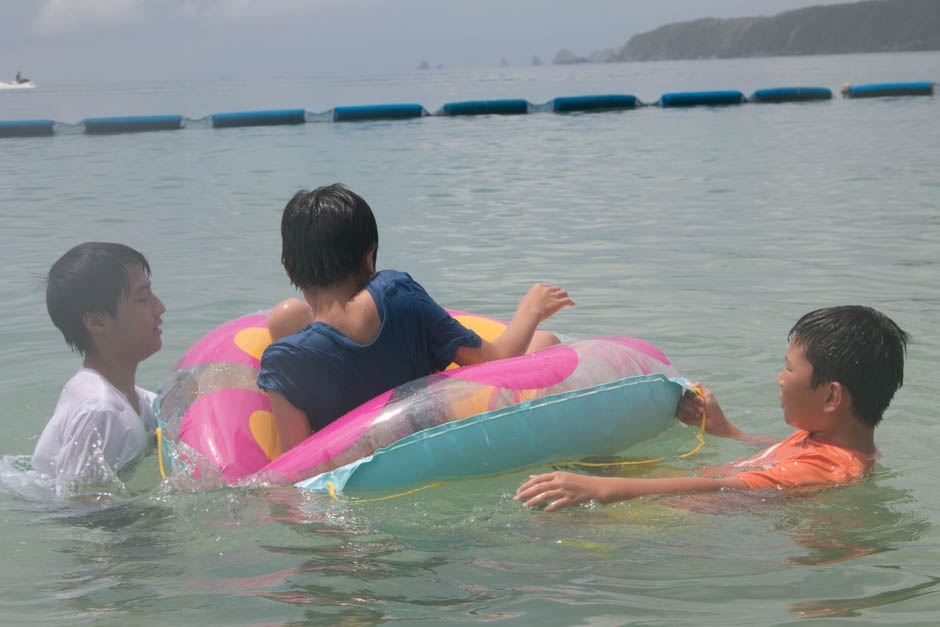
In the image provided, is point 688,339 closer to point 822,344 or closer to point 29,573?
point 822,344

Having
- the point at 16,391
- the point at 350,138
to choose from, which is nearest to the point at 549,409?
the point at 16,391

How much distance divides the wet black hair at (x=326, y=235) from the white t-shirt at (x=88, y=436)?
27.7 inches

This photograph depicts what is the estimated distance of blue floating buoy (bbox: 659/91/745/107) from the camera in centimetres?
2278

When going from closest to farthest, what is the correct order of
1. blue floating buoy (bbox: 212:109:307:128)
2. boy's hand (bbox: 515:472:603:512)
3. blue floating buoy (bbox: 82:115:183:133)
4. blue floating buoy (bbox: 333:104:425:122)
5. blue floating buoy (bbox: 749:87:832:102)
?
boy's hand (bbox: 515:472:603:512)
blue floating buoy (bbox: 82:115:183:133)
blue floating buoy (bbox: 212:109:307:128)
blue floating buoy (bbox: 333:104:425:122)
blue floating buoy (bbox: 749:87:832:102)

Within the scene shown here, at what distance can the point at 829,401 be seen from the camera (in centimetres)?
292

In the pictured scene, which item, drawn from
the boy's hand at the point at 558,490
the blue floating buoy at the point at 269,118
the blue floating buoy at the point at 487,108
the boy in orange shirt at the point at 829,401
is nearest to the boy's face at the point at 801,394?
the boy in orange shirt at the point at 829,401

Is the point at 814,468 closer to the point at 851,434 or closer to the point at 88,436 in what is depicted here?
the point at 851,434

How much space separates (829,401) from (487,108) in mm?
20698

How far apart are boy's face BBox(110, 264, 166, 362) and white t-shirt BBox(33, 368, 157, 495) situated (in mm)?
138

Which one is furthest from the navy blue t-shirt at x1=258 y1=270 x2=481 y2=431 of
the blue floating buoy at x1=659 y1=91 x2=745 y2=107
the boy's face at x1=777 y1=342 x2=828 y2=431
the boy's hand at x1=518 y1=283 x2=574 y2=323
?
the blue floating buoy at x1=659 y1=91 x2=745 y2=107

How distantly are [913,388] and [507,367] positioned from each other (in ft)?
6.63

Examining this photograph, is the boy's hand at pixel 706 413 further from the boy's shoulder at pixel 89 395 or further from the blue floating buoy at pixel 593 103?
the blue floating buoy at pixel 593 103

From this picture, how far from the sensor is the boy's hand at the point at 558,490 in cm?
267

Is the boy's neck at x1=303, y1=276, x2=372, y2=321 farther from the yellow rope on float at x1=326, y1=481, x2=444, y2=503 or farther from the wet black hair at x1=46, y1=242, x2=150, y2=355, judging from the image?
the wet black hair at x1=46, y1=242, x2=150, y2=355
